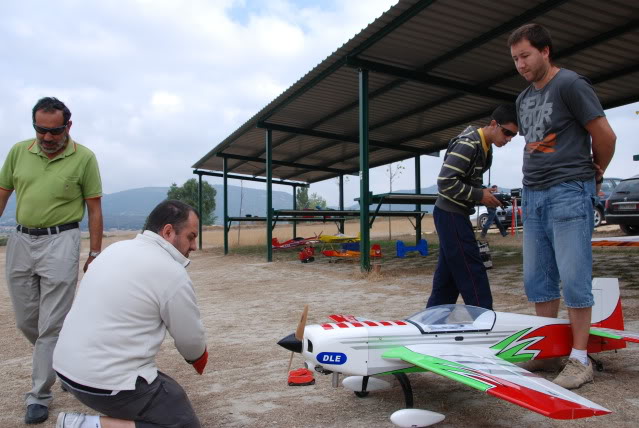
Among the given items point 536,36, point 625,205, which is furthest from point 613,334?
point 625,205

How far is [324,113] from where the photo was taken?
13945mm

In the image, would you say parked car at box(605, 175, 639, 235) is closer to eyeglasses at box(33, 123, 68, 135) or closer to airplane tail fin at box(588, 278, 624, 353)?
airplane tail fin at box(588, 278, 624, 353)

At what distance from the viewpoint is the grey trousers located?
314 centimetres

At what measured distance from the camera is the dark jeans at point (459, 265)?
3.47 m

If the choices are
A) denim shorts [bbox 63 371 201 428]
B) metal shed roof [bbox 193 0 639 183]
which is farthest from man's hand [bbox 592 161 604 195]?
metal shed roof [bbox 193 0 639 183]

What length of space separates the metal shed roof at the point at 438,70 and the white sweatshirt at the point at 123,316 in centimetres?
668

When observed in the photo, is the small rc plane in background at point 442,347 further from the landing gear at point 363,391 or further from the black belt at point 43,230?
the black belt at point 43,230

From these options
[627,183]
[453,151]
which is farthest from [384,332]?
[627,183]

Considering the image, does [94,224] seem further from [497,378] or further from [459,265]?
[497,378]

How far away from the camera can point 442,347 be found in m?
2.93

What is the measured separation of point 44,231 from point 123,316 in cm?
149

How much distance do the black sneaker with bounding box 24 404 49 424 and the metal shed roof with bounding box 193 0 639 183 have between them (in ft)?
23.4

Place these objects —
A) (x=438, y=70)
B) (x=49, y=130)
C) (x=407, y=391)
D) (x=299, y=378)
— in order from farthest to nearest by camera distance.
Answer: (x=438, y=70) → (x=299, y=378) → (x=49, y=130) → (x=407, y=391)

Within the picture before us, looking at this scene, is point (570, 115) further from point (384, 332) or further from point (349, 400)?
point (349, 400)
